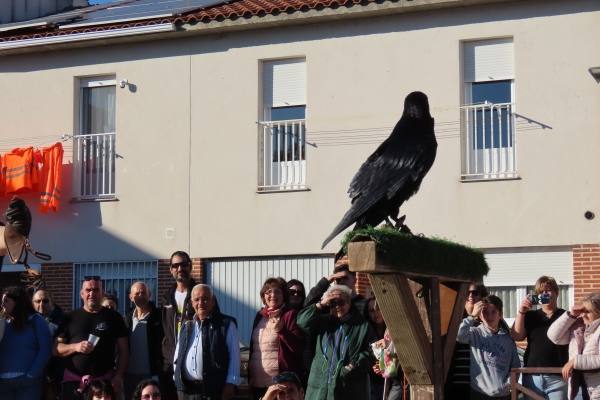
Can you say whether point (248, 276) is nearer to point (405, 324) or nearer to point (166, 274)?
point (166, 274)

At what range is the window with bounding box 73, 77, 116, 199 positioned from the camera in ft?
64.1

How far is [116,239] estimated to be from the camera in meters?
19.3

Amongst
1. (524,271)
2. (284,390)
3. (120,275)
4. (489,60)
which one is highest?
(489,60)

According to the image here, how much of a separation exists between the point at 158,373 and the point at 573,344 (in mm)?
3558

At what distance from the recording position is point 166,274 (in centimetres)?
1889

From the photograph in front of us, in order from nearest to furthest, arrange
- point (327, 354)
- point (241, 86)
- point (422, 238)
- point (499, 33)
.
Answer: point (422, 238) → point (327, 354) → point (499, 33) → point (241, 86)

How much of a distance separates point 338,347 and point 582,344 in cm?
187

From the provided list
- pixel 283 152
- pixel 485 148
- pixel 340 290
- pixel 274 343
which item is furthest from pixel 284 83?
pixel 340 290

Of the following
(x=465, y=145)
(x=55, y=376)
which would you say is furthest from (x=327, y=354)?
(x=465, y=145)

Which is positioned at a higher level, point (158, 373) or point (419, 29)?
point (419, 29)

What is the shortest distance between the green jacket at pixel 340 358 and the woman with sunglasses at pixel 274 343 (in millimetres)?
288

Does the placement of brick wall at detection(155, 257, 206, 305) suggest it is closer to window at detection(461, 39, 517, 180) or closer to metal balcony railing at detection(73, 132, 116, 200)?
metal balcony railing at detection(73, 132, 116, 200)

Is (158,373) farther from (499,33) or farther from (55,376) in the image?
(499,33)

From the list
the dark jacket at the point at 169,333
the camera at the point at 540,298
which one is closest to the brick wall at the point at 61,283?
the dark jacket at the point at 169,333
